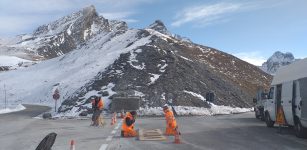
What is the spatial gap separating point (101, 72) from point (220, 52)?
41.9 meters

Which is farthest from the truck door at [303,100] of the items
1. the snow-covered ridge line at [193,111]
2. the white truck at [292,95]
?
the snow-covered ridge line at [193,111]

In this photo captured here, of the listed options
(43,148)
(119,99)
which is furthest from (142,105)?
(43,148)

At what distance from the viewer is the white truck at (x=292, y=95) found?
59.6 ft

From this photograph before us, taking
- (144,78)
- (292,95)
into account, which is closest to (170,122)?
(292,95)

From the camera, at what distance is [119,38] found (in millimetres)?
84812

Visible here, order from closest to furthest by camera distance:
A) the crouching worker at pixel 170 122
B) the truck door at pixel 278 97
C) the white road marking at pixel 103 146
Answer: the white road marking at pixel 103 146
the crouching worker at pixel 170 122
the truck door at pixel 278 97

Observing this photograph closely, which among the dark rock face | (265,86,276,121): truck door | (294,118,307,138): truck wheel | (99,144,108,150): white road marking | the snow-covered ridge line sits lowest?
(99,144,108,150): white road marking

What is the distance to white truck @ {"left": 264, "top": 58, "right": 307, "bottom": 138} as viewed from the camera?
18.2 metres

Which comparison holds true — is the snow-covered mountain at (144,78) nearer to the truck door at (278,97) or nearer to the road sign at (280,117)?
the truck door at (278,97)

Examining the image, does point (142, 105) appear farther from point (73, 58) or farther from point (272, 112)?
point (73, 58)

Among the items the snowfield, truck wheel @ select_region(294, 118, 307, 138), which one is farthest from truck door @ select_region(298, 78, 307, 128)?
the snowfield

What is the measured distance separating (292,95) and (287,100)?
34.5 inches

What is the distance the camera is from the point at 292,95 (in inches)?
769

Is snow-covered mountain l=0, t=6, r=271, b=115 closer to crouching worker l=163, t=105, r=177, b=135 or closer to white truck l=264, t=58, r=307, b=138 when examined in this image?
white truck l=264, t=58, r=307, b=138
